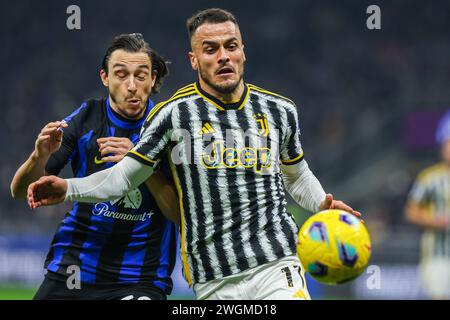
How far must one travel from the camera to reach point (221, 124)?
510 centimetres

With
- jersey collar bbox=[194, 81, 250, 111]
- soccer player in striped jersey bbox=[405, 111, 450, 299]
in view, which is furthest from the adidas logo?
soccer player in striped jersey bbox=[405, 111, 450, 299]

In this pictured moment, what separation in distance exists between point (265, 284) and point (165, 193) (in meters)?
0.89

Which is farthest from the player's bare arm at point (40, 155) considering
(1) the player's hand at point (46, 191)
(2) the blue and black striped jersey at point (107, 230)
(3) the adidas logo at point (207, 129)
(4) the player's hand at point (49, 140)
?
(3) the adidas logo at point (207, 129)

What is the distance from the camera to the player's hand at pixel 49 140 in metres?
4.98

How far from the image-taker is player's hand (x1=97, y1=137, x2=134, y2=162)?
5.12 metres

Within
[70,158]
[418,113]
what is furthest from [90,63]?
[70,158]

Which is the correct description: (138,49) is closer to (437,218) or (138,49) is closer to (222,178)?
(222,178)

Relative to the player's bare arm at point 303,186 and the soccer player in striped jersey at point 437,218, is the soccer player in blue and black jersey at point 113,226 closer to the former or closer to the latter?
the player's bare arm at point 303,186

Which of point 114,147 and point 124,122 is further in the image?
point 124,122

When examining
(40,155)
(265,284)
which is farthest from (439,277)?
(40,155)

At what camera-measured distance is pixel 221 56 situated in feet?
16.6

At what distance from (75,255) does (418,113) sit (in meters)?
14.8

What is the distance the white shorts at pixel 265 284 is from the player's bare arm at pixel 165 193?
525mm
